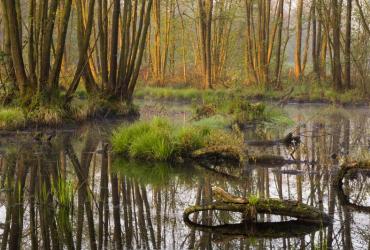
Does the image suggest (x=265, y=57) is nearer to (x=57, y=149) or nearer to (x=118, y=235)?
(x=57, y=149)

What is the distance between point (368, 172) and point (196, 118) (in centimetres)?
845

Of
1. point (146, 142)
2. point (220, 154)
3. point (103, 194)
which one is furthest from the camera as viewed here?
point (146, 142)

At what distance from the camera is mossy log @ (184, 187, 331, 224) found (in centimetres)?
597

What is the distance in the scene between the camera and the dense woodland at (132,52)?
1523 cm

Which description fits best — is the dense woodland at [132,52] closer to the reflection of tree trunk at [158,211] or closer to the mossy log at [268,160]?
the mossy log at [268,160]

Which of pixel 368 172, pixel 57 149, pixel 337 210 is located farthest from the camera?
pixel 57 149

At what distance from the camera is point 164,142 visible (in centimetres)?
1008

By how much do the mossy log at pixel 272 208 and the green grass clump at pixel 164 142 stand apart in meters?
3.80

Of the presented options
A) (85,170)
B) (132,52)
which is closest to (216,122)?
(132,52)

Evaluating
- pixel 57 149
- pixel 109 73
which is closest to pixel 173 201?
pixel 57 149

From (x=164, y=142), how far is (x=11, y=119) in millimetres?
5725

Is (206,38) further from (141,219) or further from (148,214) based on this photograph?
(141,219)

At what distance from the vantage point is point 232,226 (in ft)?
19.4

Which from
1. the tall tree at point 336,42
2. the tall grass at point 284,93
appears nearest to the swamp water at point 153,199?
the tall grass at point 284,93
